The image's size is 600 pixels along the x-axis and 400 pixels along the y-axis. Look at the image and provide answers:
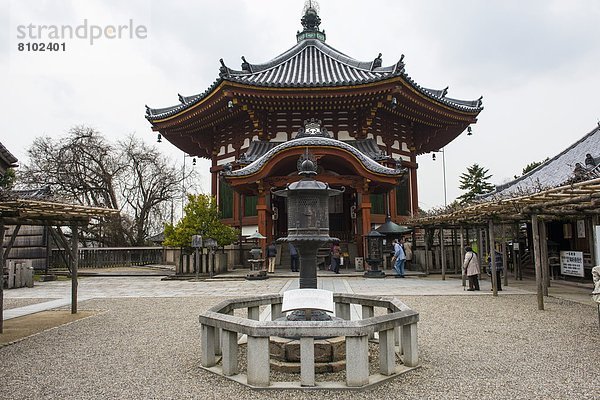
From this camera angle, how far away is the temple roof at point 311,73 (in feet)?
63.1

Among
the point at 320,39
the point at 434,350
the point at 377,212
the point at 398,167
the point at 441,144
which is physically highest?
the point at 320,39

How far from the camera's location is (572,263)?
46.0 feet

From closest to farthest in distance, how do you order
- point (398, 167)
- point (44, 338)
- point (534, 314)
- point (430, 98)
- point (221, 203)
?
point (44, 338)
point (534, 314)
point (398, 167)
point (430, 98)
point (221, 203)

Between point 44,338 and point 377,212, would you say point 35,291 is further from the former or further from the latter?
point 377,212

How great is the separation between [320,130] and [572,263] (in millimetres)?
10225

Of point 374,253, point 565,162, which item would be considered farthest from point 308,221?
point 565,162

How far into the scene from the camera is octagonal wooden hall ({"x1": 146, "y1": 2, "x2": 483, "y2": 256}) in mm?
18047

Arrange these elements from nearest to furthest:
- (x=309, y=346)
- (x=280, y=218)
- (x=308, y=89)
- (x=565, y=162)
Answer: (x=309, y=346), (x=565, y=162), (x=308, y=89), (x=280, y=218)

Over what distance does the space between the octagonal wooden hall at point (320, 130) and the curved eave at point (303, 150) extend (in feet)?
0.13

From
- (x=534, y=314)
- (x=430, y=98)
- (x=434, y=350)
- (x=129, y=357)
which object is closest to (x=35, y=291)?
(x=129, y=357)

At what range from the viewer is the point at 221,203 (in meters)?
23.2

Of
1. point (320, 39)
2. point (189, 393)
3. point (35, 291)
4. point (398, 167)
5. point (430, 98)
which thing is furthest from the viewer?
point (320, 39)

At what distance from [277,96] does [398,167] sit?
6058 millimetres

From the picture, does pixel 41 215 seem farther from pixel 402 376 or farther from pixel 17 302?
pixel 402 376
